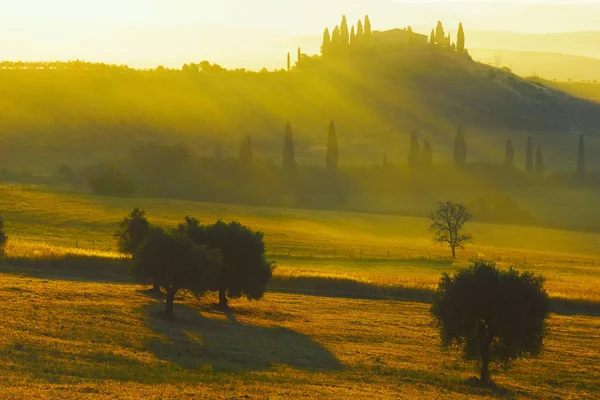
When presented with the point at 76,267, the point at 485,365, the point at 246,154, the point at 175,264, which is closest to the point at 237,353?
the point at 175,264

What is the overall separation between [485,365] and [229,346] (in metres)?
12.3

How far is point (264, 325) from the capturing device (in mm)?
52406

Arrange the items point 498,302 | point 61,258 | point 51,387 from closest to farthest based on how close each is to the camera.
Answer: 1. point 51,387
2. point 498,302
3. point 61,258

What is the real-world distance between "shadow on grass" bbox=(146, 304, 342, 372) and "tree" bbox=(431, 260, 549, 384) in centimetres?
634

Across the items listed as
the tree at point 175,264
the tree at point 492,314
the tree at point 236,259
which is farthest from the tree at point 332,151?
the tree at point 492,314

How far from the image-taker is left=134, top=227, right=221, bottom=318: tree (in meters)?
52.7

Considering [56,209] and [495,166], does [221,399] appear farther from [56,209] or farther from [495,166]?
[495,166]

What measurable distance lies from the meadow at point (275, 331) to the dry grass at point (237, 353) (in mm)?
94

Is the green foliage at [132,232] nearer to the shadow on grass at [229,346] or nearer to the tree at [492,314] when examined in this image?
the shadow on grass at [229,346]

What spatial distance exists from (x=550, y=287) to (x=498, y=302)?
29.4 metres

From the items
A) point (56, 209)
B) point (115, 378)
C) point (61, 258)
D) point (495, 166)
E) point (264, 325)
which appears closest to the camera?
point (115, 378)

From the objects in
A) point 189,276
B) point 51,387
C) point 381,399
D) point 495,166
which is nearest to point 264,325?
point 189,276

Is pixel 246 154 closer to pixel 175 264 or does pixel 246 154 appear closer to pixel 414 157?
pixel 414 157

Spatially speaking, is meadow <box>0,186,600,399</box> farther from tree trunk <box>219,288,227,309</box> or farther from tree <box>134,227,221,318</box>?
tree <box>134,227,221,318</box>
